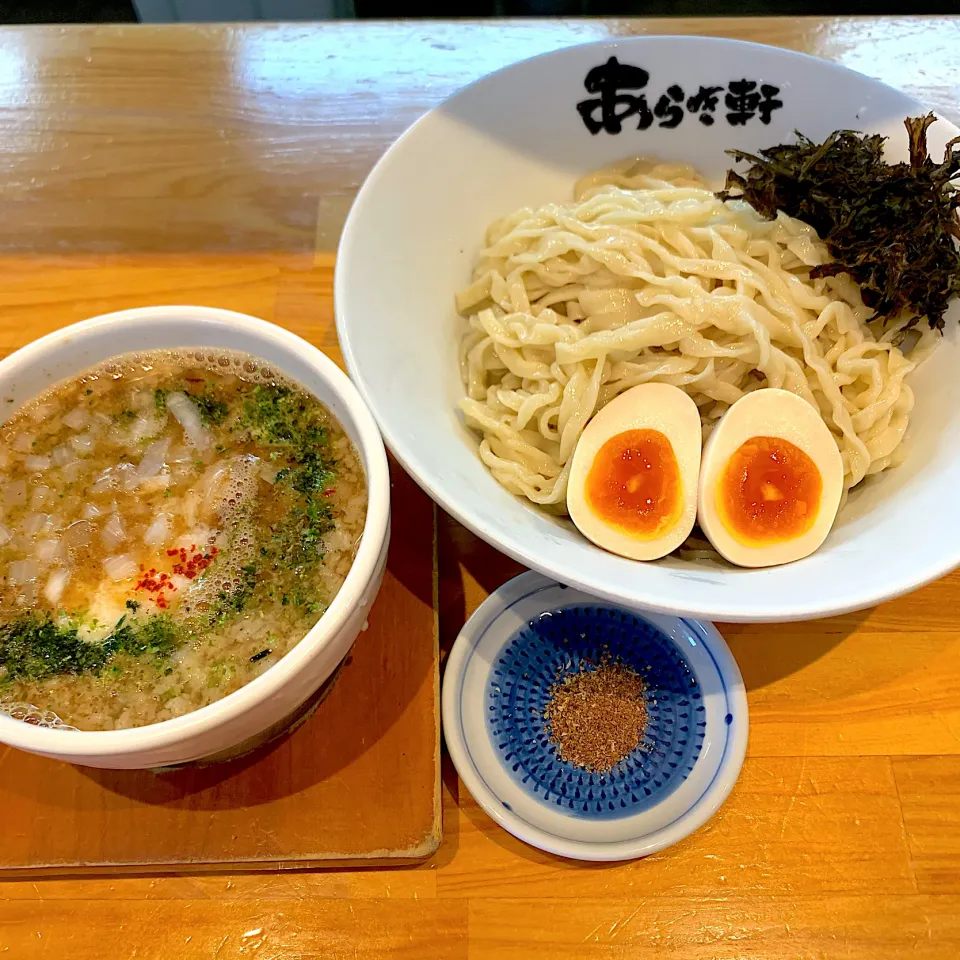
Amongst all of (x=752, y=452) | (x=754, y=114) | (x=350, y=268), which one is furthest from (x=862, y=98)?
(x=350, y=268)

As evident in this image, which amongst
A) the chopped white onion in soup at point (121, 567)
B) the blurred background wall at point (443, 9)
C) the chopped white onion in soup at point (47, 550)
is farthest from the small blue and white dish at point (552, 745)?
the blurred background wall at point (443, 9)

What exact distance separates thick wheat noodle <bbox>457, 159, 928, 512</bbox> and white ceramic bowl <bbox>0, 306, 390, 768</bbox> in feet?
1.21

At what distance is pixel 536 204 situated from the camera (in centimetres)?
172

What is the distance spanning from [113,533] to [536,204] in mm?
1156

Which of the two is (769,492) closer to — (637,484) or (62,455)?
(637,484)

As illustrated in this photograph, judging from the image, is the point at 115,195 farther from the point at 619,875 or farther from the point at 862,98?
the point at 619,875

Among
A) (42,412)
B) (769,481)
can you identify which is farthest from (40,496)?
(769,481)

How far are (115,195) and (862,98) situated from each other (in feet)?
6.01

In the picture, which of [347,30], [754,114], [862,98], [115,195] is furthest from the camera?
[347,30]

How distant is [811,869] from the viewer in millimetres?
1206

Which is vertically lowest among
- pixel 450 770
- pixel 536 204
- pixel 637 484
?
pixel 450 770

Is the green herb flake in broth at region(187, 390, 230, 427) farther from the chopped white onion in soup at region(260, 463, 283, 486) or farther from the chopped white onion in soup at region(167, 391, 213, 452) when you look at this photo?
the chopped white onion in soup at region(260, 463, 283, 486)

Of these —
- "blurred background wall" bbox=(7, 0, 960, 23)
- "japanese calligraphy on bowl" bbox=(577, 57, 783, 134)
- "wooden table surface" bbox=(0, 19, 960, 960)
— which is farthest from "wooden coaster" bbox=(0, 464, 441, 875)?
"blurred background wall" bbox=(7, 0, 960, 23)

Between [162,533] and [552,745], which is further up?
[162,533]
